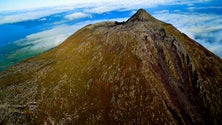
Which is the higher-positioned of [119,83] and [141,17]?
[141,17]

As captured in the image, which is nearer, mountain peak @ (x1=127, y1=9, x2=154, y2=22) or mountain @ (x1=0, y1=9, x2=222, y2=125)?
mountain @ (x1=0, y1=9, x2=222, y2=125)

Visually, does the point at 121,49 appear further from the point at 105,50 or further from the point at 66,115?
Result: the point at 66,115

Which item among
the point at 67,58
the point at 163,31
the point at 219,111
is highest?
the point at 163,31

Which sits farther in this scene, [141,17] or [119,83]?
[141,17]

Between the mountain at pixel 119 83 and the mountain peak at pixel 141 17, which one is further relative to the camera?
the mountain peak at pixel 141 17

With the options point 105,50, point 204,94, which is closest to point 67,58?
point 105,50

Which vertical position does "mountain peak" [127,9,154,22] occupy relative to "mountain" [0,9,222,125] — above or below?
above

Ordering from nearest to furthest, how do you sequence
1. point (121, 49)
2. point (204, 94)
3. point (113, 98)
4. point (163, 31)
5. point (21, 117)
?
point (21, 117) → point (113, 98) → point (204, 94) → point (121, 49) → point (163, 31)

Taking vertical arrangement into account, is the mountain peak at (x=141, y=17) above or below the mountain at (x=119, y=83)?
above
